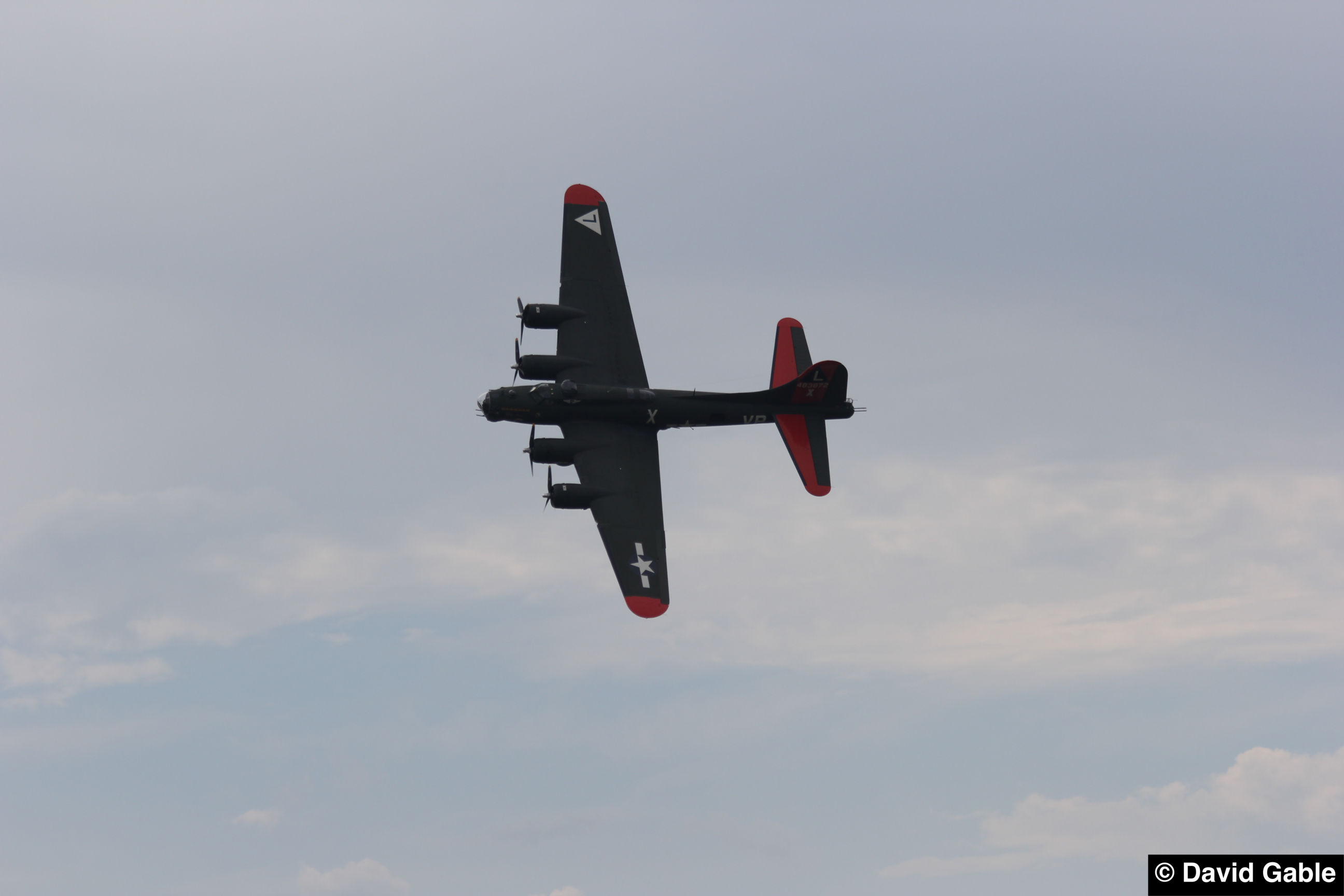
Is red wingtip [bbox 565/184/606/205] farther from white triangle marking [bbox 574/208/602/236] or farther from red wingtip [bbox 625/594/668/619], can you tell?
red wingtip [bbox 625/594/668/619]

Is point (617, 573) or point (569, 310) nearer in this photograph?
point (617, 573)

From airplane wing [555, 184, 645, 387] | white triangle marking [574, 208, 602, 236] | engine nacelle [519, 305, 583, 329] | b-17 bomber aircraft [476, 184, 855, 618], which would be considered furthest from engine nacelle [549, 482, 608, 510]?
white triangle marking [574, 208, 602, 236]

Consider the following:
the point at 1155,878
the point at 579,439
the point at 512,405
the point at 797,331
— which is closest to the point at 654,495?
the point at 579,439

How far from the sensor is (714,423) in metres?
57.1

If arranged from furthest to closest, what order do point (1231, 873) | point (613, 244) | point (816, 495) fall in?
point (613, 244) < point (816, 495) < point (1231, 873)

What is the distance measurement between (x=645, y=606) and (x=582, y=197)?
74.2 feet

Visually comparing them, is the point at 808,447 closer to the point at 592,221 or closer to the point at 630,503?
the point at 630,503

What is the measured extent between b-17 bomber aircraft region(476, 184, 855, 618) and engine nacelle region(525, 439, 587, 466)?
49 millimetres

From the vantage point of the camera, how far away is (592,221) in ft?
197

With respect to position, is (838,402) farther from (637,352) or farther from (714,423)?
(637,352)

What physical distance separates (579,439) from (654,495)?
14.6 ft

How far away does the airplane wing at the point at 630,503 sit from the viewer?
169ft

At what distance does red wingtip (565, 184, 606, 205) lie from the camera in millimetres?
60156

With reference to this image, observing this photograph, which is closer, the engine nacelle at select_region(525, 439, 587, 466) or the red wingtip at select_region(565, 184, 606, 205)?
the engine nacelle at select_region(525, 439, 587, 466)
